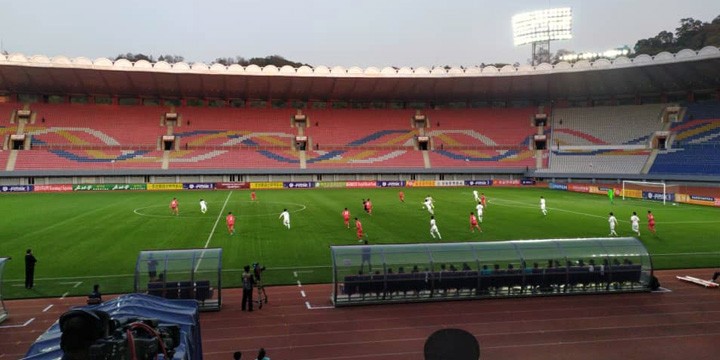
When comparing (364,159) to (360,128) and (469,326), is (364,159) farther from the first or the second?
(469,326)

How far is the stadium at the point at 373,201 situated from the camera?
41.7 ft

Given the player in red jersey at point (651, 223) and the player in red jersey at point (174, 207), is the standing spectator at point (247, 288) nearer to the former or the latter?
the player in red jersey at point (174, 207)

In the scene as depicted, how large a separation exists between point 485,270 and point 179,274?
8.63 meters

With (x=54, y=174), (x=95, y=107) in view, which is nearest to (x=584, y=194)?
(x=54, y=174)

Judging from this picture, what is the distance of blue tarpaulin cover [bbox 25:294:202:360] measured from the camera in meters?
5.32

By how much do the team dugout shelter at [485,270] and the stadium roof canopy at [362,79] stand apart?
144 feet

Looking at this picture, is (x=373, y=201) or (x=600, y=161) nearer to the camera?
(x=373, y=201)

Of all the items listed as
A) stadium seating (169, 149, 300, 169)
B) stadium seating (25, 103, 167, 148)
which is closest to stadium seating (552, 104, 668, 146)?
stadium seating (169, 149, 300, 169)

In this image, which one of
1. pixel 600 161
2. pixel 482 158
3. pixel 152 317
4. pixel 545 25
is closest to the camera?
pixel 152 317

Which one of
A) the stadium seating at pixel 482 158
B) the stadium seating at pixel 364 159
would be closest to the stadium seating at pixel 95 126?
the stadium seating at pixel 364 159

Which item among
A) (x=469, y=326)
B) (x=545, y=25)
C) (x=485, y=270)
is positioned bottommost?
(x=469, y=326)

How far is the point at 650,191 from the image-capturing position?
43.9 metres

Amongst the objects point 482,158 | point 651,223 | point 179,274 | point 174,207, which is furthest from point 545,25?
point 179,274

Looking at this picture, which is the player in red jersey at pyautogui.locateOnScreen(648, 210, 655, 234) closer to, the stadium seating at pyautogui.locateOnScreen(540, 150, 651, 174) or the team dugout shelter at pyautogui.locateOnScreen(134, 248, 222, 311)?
the team dugout shelter at pyautogui.locateOnScreen(134, 248, 222, 311)
